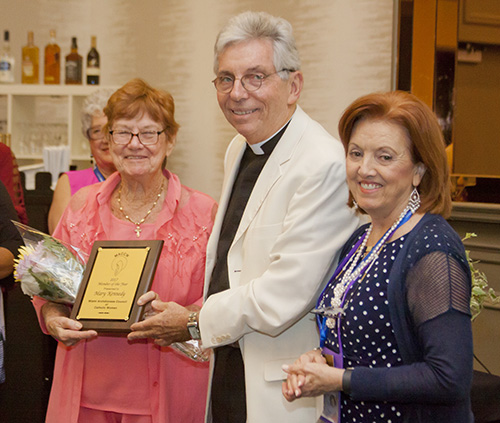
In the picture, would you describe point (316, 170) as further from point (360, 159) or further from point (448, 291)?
point (448, 291)

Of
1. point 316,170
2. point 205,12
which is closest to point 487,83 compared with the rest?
point 205,12

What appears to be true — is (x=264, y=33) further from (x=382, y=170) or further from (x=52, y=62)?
(x=52, y=62)

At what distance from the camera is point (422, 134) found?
1.63 m

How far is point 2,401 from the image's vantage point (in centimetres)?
430

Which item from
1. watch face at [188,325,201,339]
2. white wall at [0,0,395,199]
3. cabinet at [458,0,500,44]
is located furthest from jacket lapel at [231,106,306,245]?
cabinet at [458,0,500,44]

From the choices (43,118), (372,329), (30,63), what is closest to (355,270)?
(372,329)

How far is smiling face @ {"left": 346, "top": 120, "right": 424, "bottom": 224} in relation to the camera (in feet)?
5.46

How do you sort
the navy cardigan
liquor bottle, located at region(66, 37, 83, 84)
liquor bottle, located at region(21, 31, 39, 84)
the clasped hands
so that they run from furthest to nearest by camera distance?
liquor bottle, located at region(21, 31, 39, 84) → liquor bottle, located at region(66, 37, 83, 84) → the clasped hands → the navy cardigan

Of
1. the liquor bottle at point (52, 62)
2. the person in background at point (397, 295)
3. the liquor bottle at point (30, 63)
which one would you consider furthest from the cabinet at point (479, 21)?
the liquor bottle at point (30, 63)

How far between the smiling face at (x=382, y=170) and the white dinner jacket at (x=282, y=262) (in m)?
0.20

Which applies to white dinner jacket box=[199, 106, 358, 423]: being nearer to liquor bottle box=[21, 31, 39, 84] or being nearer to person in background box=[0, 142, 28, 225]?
person in background box=[0, 142, 28, 225]

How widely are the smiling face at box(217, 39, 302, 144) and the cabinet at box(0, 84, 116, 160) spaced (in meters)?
3.46

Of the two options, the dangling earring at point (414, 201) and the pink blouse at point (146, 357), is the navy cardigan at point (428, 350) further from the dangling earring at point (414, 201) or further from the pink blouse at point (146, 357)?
the pink blouse at point (146, 357)

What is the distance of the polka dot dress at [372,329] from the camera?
163 centimetres
